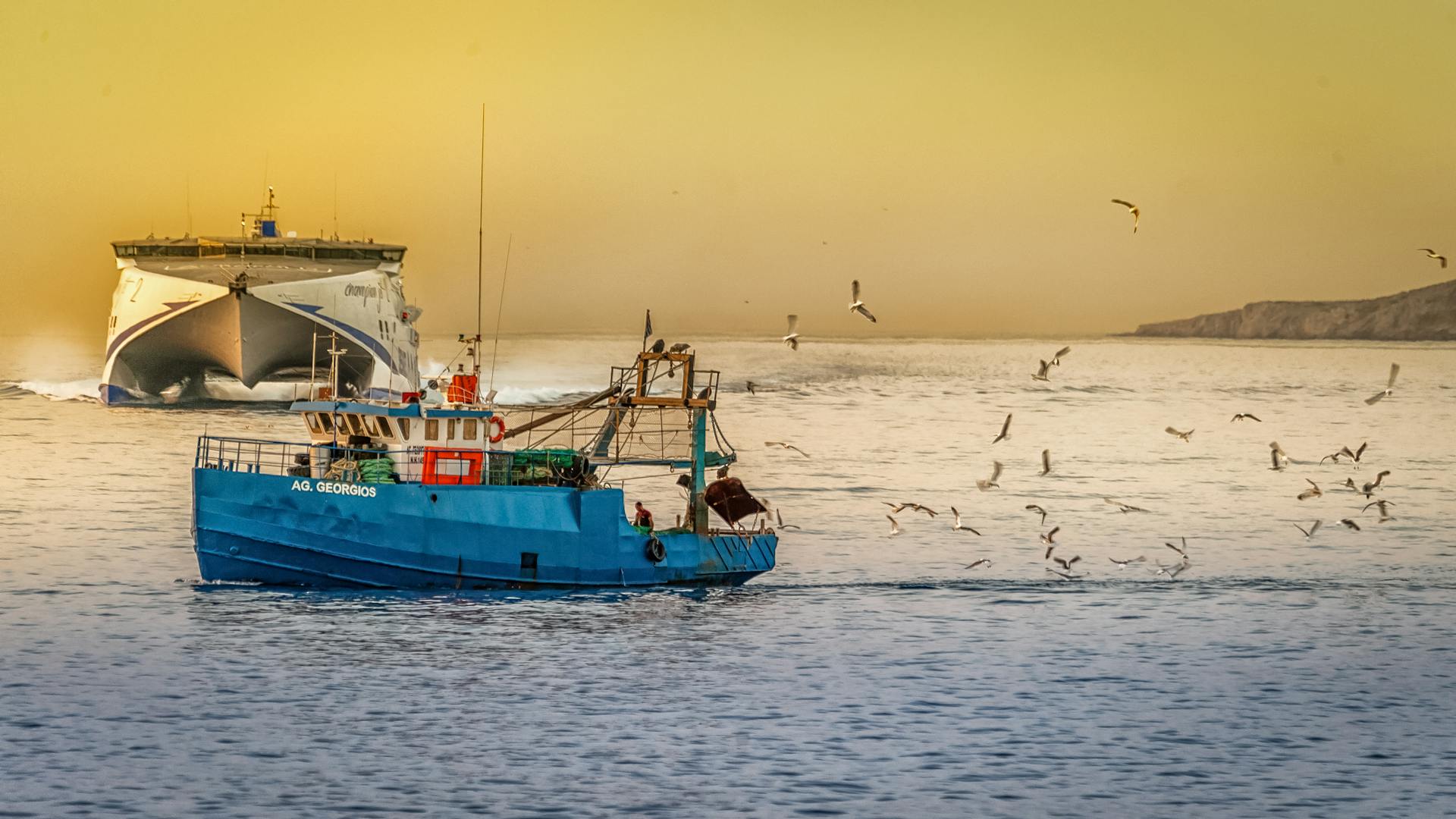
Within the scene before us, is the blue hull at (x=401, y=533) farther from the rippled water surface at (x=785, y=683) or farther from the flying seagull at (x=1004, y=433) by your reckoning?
the flying seagull at (x=1004, y=433)

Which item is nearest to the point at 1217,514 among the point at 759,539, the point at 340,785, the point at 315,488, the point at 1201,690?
the point at 759,539

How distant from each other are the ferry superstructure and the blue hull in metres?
65.1

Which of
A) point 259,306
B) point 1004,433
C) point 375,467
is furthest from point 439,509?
point 259,306

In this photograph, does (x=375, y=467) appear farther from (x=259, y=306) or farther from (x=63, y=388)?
(x=63, y=388)

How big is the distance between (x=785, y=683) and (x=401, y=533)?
395 inches

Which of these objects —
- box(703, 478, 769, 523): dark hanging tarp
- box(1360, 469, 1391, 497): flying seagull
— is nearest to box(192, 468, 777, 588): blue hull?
box(703, 478, 769, 523): dark hanging tarp

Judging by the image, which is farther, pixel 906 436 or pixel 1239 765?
pixel 906 436

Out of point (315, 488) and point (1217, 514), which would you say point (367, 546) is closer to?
point (315, 488)

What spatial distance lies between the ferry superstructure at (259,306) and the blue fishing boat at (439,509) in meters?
63.8

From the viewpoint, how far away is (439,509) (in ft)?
124

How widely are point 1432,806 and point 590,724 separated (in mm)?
13152

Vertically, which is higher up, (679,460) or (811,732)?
(679,460)

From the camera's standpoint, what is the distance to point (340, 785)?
25281 mm

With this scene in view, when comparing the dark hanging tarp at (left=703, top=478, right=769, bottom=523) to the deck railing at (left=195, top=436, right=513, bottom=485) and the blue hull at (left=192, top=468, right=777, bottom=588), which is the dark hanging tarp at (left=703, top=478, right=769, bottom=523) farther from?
the deck railing at (left=195, top=436, right=513, bottom=485)
